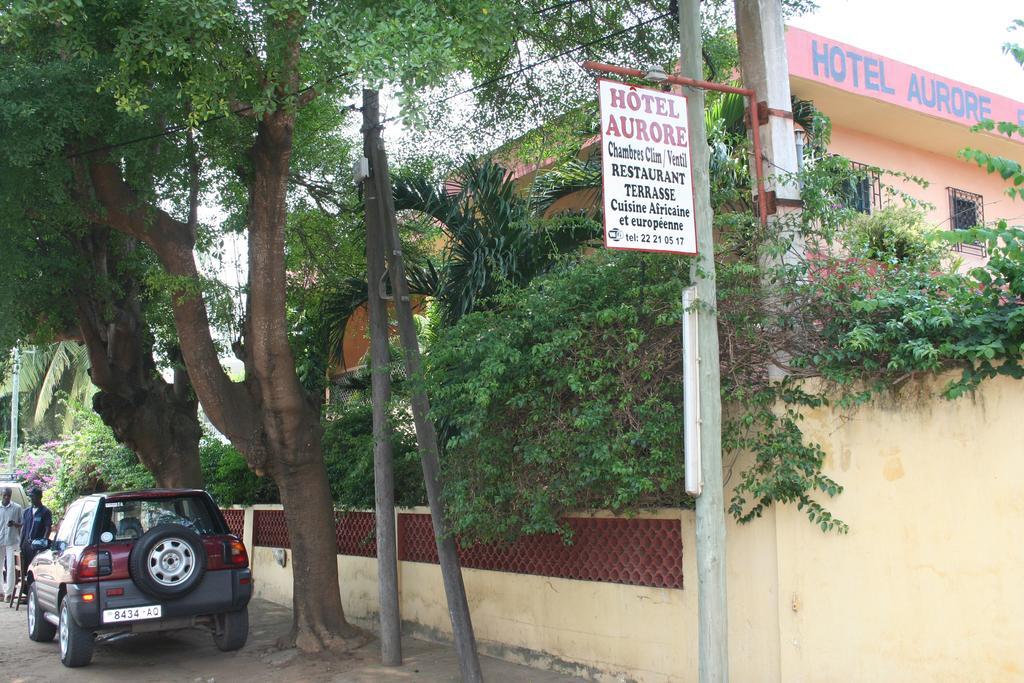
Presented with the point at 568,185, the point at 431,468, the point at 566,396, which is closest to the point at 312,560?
the point at 431,468

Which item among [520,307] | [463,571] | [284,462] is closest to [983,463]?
[520,307]

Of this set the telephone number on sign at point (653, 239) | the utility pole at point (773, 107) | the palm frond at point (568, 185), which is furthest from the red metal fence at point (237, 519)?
the telephone number on sign at point (653, 239)

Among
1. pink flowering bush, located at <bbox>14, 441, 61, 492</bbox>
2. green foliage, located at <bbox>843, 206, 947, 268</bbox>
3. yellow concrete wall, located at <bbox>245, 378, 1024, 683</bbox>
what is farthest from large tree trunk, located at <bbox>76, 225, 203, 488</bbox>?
pink flowering bush, located at <bbox>14, 441, 61, 492</bbox>

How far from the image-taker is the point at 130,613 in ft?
31.2

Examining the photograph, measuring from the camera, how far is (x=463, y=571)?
10422 mm

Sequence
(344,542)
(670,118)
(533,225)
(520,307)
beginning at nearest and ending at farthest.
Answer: (670,118), (520,307), (533,225), (344,542)

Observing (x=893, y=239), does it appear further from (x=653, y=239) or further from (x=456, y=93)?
(x=456, y=93)

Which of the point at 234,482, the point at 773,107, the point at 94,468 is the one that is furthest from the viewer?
the point at 94,468

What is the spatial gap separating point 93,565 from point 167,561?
0.71 m

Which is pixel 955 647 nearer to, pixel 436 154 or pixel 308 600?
pixel 308 600

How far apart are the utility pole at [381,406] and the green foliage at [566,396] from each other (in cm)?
148

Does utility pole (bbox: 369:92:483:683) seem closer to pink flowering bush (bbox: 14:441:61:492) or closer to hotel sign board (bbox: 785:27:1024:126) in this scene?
hotel sign board (bbox: 785:27:1024:126)

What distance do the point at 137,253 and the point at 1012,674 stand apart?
1177 centimetres

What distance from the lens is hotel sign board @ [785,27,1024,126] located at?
13.2 metres
